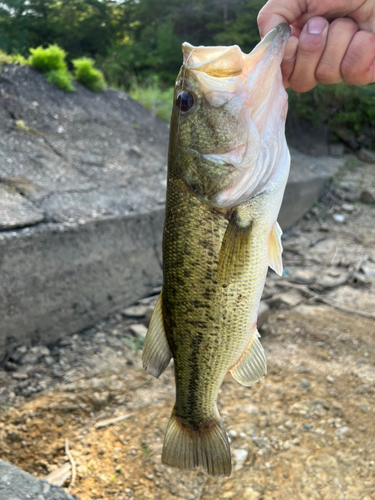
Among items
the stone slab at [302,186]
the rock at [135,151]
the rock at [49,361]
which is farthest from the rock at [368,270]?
the rock at [49,361]

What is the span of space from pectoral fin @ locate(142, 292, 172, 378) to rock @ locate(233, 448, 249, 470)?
4.62ft

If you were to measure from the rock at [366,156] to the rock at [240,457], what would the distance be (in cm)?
894

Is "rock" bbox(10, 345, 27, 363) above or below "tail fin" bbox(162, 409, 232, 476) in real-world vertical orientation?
below

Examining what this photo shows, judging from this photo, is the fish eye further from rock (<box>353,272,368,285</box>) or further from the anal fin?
rock (<box>353,272,368,285</box>)

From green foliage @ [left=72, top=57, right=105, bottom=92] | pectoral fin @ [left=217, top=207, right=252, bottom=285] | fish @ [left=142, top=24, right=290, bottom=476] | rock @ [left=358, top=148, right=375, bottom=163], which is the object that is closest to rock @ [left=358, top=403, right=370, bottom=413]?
fish @ [left=142, top=24, right=290, bottom=476]

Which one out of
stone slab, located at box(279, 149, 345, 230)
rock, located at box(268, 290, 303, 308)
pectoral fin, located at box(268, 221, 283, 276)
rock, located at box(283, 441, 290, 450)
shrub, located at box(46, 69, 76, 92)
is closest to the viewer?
pectoral fin, located at box(268, 221, 283, 276)

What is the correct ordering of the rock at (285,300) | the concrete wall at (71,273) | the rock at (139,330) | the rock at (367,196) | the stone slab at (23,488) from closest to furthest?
the stone slab at (23,488), the concrete wall at (71,273), the rock at (139,330), the rock at (285,300), the rock at (367,196)

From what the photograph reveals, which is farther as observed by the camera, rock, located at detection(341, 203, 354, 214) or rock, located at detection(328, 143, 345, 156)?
rock, located at detection(328, 143, 345, 156)

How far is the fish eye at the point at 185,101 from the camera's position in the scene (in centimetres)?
159

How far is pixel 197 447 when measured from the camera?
1.82 m

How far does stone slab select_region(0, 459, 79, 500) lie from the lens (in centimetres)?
200

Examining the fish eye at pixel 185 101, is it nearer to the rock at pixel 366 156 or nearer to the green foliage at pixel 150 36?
the green foliage at pixel 150 36

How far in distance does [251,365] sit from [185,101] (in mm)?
1046

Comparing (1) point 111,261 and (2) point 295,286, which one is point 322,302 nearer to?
(2) point 295,286
